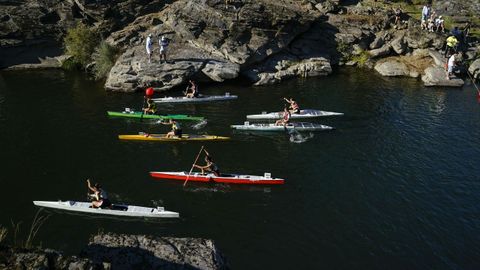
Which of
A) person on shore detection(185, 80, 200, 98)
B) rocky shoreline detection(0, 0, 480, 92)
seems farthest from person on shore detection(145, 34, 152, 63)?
person on shore detection(185, 80, 200, 98)

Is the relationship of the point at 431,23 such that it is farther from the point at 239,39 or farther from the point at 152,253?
the point at 152,253

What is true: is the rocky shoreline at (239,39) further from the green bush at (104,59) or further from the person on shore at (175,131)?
the person on shore at (175,131)

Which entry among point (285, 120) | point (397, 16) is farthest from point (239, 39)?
point (397, 16)

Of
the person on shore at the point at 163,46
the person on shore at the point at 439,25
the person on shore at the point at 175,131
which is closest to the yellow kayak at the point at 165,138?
the person on shore at the point at 175,131

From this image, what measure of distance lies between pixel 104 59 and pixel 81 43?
4130mm

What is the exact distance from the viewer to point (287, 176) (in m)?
28.1

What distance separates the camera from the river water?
21.8 meters

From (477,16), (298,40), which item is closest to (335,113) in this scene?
(298,40)

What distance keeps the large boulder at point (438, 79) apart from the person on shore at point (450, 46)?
137 inches

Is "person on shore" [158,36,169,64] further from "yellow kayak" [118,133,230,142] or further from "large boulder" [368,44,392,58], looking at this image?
"large boulder" [368,44,392,58]

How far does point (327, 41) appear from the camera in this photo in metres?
52.3

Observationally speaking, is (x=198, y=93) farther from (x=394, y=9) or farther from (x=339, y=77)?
(x=394, y=9)

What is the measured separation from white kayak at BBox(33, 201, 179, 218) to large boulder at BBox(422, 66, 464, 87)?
33348 mm

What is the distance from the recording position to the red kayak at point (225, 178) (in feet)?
87.8
